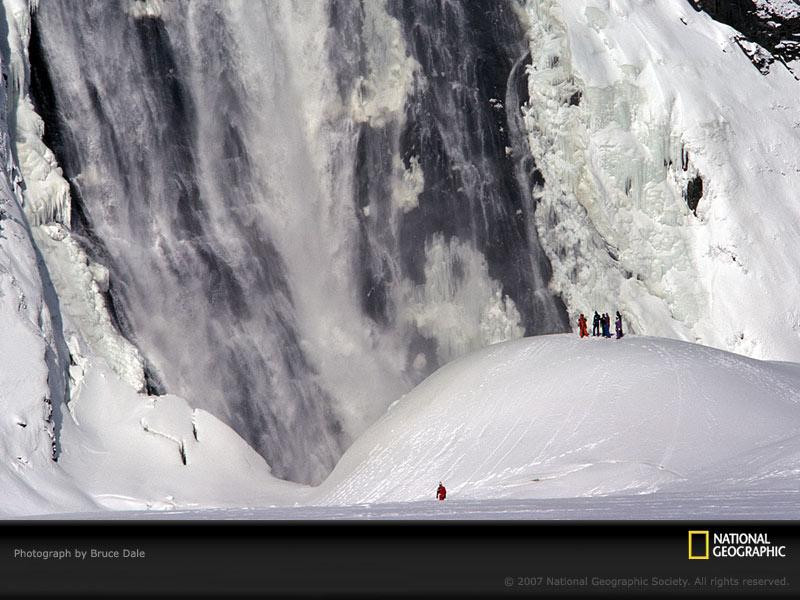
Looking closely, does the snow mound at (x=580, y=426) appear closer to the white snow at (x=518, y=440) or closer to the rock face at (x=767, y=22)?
the white snow at (x=518, y=440)

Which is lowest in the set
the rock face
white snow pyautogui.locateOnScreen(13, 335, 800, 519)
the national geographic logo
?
white snow pyautogui.locateOnScreen(13, 335, 800, 519)

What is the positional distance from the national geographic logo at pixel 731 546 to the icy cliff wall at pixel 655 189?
24.5 metres

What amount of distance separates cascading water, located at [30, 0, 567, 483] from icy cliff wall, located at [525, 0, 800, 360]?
2.56ft

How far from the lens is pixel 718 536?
1100 centimetres

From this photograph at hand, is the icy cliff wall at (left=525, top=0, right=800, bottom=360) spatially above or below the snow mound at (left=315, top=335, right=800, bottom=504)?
above

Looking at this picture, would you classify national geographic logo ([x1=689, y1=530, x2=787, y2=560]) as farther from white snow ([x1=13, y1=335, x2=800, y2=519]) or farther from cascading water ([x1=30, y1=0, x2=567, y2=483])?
cascading water ([x1=30, y1=0, x2=567, y2=483])

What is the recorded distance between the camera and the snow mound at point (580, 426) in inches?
855

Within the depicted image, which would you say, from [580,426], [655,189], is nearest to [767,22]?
[655,189]

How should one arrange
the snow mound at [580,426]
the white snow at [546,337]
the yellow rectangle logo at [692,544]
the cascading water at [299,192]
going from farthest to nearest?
the cascading water at [299,192]
the white snow at [546,337]
the snow mound at [580,426]
the yellow rectangle logo at [692,544]

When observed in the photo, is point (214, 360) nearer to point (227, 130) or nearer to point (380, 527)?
point (227, 130)

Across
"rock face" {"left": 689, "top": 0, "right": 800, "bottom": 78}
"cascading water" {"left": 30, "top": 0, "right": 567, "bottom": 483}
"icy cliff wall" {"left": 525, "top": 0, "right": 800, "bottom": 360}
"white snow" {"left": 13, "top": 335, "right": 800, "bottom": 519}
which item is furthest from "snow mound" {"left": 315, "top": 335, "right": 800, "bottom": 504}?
"rock face" {"left": 689, "top": 0, "right": 800, "bottom": 78}

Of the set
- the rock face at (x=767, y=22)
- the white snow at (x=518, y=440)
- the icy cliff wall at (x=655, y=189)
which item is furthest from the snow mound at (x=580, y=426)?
the rock face at (x=767, y=22)

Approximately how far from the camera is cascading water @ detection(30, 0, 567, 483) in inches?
1259

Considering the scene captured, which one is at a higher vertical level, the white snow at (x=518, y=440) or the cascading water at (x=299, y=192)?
the cascading water at (x=299, y=192)
